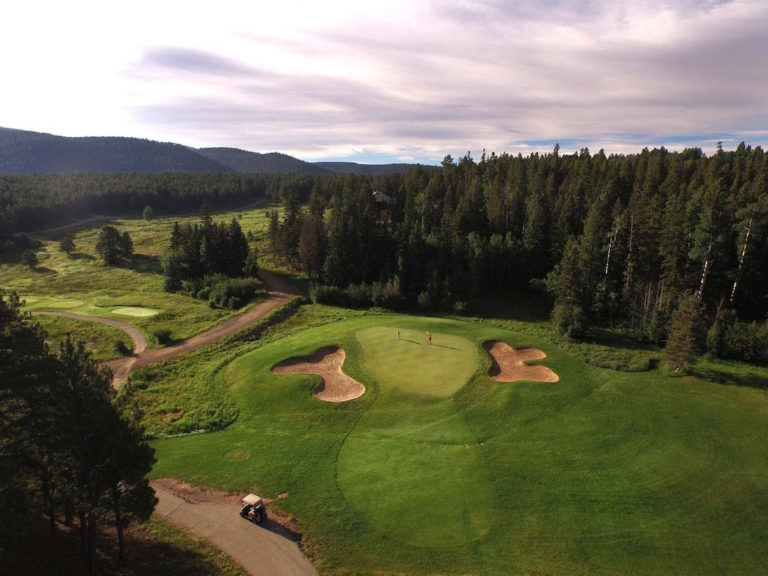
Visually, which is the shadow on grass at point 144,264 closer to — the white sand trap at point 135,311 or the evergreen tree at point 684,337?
the white sand trap at point 135,311

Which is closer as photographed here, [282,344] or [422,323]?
[282,344]

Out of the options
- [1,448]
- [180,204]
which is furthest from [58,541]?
[180,204]

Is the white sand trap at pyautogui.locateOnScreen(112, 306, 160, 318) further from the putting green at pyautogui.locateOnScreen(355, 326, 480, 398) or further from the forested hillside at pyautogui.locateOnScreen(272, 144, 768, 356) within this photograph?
the putting green at pyautogui.locateOnScreen(355, 326, 480, 398)

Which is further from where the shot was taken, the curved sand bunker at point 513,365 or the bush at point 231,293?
the bush at point 231,293

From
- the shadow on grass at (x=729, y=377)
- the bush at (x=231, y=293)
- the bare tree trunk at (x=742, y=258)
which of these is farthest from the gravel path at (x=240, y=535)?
the bare tree trunk at (x=742, y=258)

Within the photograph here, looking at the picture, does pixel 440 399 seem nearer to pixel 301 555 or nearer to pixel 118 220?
pixel 301 555

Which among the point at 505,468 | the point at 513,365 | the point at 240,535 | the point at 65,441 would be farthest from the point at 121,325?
the point at 505,468
